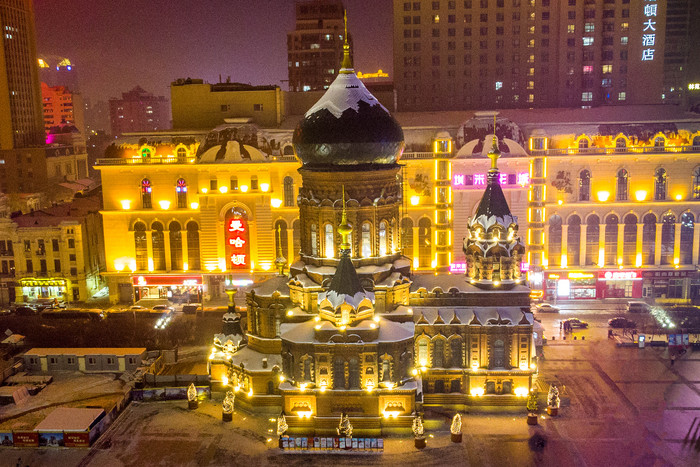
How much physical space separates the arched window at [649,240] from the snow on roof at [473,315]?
2920cm

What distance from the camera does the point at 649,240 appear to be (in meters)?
68.6

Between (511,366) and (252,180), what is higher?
(252,180)

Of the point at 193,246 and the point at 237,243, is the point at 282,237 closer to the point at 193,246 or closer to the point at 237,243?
the point at 237,243

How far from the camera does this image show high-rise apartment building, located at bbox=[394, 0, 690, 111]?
289ft

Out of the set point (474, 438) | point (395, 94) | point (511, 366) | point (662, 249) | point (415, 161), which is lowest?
point (474, 438)

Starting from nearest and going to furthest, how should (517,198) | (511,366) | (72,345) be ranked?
(511,366) < (72,345) < (517,198)

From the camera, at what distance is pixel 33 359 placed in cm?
5256

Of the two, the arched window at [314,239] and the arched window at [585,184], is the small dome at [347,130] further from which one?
the arched window at [585,184]

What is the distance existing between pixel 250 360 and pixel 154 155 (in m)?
32.5

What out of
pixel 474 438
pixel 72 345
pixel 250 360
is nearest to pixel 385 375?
pixel 474 438

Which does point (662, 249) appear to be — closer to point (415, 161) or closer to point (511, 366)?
point (415, 161)

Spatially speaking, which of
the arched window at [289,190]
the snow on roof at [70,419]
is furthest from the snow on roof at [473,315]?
the arched window at [289,190]

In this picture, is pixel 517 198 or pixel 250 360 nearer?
pixel 250 360

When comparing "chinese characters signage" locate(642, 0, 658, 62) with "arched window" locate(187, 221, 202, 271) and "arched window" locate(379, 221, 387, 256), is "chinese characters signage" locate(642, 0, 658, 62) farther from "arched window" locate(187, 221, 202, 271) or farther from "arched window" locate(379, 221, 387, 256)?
"arched window" locate(187, 221, 202, 271)
